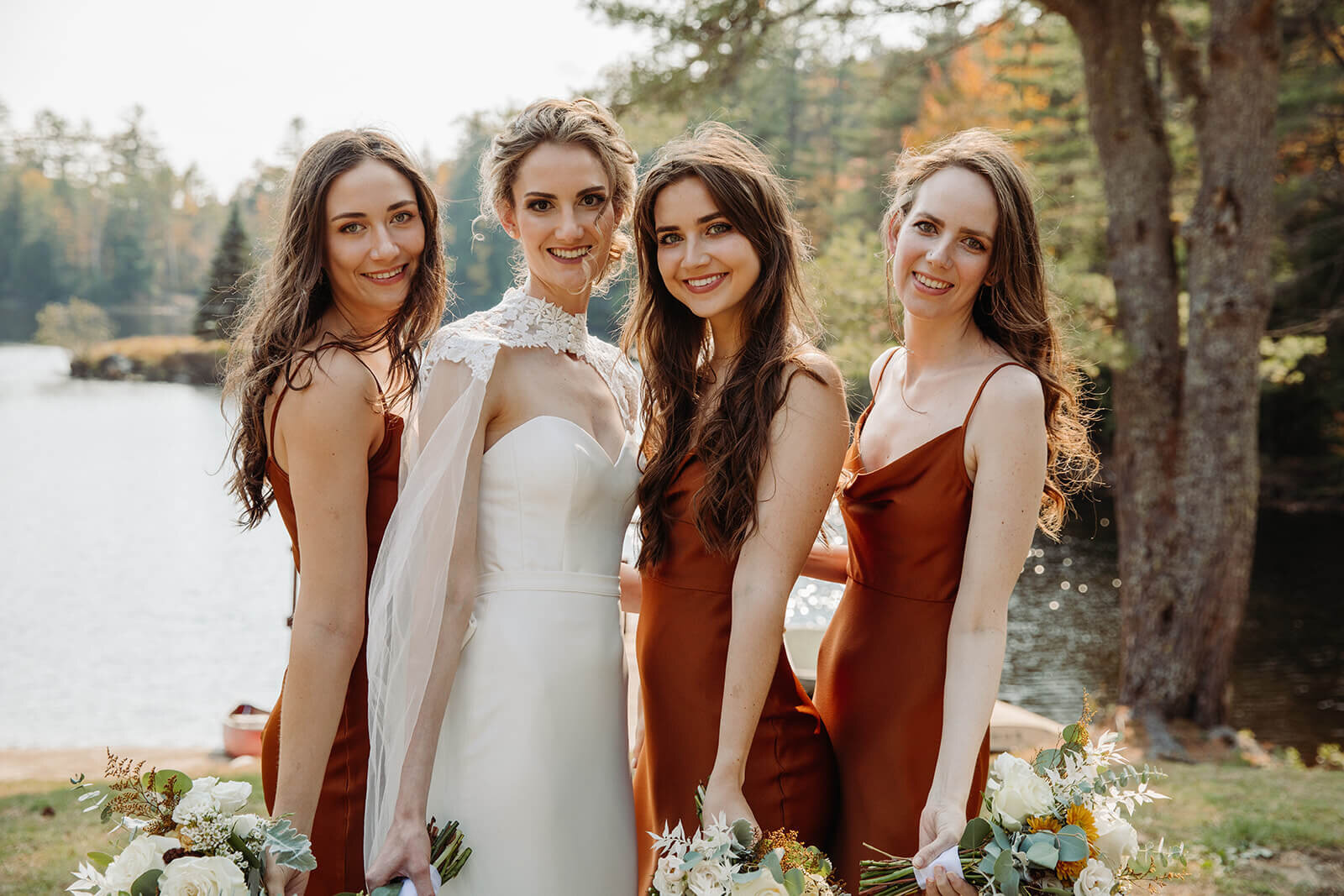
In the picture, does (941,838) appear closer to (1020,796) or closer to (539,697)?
(1020,796)

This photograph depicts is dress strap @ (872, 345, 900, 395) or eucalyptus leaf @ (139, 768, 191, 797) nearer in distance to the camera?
eucalyptus leaf @ (139, 768, 191, 797)

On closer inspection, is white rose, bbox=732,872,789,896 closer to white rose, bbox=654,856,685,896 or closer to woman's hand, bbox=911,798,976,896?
white rose, bbox=654,856,685,896

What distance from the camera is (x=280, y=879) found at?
2307mm

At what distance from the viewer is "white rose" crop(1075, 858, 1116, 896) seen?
2.15 metres

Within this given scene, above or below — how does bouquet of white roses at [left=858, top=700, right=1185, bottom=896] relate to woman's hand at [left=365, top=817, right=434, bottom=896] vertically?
above

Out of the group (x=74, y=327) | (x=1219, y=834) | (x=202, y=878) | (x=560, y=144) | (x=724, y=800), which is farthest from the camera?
(x=74, y=327)

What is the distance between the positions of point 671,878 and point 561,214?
1.68 m

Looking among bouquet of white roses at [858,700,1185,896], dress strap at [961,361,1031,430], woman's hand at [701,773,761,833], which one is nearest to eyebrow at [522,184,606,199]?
dress strap at [961,361,1031,430]

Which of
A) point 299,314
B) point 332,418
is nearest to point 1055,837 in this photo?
point 332,418

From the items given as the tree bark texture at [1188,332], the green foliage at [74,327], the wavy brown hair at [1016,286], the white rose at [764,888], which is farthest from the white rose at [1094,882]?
the green foliage at [74,327]

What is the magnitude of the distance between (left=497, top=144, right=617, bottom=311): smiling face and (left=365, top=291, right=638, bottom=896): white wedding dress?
19 cm

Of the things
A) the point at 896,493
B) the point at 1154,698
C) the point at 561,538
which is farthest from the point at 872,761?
the point at 1154,698

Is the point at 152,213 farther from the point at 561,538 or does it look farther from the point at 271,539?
the point at 561,538

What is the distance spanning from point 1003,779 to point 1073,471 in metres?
1.25
